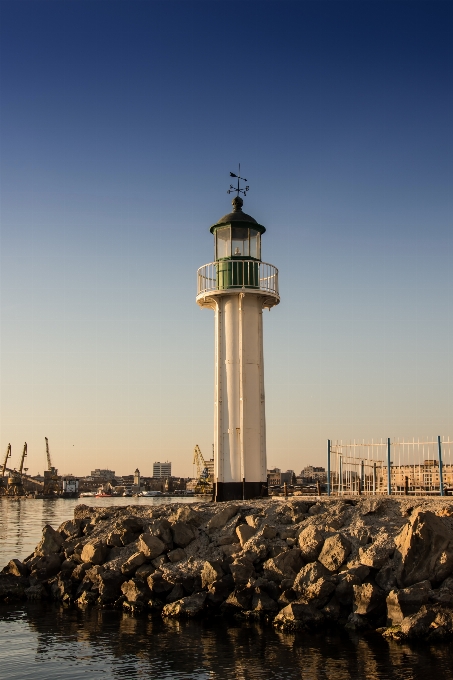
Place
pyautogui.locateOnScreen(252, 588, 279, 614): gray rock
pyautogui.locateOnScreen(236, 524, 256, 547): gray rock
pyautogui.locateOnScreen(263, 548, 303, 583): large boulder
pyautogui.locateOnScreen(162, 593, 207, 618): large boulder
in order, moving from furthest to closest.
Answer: pyautogui.locateOnScreen(236, 524, 256, 547): gray rock < pyautogui.locateOnScreen(263, 548, 303, 583): large boulder < pyautogui.locateOnScreen(162, 593, 207, 618): large boulder < pyautogui.locateOnScreen(252, 588, 279, 614): gray rock

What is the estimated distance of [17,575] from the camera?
71.5 feet

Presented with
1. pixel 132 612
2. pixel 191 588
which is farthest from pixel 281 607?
pixel 132 612

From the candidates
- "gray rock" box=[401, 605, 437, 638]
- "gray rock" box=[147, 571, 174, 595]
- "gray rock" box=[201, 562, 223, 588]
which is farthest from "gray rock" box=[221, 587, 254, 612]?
"gray rock" box=[401, 605, 437, 638]

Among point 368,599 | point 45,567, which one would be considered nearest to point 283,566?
point 368,599

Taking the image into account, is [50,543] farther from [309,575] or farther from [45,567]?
[309,575]

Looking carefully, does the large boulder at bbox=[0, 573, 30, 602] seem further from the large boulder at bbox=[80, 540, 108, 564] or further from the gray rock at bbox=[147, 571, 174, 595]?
the gray rock at bbox=[147, 571, 174, 595]

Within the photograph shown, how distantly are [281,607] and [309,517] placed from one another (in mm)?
3073

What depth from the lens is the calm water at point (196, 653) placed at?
43.1 feet

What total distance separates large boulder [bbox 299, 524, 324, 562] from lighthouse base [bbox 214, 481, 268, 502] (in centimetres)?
660

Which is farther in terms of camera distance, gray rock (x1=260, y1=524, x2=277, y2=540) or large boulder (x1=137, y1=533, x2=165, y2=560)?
large boulder (x1=137, y1=533, x2=165, y2=560)

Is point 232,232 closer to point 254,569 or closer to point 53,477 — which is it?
point 254,569

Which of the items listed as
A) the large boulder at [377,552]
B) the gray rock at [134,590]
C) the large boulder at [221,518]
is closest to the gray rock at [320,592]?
the large boulder at [377,552]

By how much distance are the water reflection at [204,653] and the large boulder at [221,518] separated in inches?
133

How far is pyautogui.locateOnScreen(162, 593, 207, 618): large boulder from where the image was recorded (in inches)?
677
